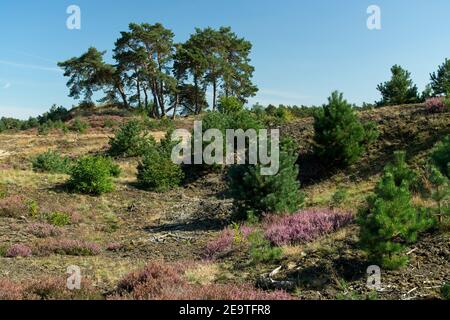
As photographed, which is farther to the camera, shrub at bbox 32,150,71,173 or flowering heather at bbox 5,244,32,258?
shrub at bbox 32,150,71,173

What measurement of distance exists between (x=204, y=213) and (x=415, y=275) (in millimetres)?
9123

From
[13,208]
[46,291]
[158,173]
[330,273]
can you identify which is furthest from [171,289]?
[158,173]

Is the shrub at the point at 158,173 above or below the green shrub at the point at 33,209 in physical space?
above

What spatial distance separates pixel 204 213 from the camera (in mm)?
15906

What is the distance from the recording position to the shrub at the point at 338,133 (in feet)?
59.9

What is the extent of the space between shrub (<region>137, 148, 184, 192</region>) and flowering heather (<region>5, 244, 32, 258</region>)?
869 cm

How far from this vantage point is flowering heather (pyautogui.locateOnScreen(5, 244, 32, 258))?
11250 mm

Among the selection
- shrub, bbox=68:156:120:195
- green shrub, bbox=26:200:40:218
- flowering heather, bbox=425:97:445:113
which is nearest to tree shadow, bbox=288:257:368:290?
green shrub, bbox=26:200:40:218

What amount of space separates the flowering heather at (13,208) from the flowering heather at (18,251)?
4.00 metres

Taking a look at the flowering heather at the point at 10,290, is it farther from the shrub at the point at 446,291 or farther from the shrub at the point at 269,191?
the shrub at the point at 269,191

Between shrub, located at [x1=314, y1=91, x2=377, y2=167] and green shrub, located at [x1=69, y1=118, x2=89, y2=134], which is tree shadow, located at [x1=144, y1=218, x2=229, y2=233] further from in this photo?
green shrub, located at [x1=69, y1=118, x2=89, y2=134]

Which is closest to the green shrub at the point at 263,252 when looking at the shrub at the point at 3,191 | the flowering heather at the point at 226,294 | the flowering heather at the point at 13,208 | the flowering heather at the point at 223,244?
the flowering heather at the point at 223,244
